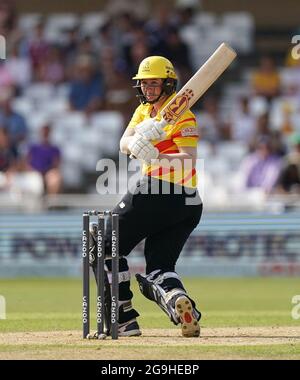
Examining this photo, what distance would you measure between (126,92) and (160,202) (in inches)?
427

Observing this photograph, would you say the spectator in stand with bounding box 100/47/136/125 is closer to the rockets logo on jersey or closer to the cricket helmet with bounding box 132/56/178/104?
the cricket helmet with bounding box 132/56/178/104

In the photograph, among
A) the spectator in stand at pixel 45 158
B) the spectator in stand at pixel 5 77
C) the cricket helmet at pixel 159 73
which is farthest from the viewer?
the spectator in stand at pixel 5 77

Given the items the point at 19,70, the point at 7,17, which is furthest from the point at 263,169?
the point at 7,17

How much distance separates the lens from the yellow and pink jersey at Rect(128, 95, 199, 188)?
8711 millimetres

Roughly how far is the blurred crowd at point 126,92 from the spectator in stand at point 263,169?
13 millimetres

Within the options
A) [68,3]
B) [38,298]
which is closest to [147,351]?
[38,298]

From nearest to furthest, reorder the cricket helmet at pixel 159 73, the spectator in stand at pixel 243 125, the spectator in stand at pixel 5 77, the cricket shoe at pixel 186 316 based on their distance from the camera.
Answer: the cricket shoe at pixel 186 316 → the cricket helmet at pixel 159 73 → the spectator in stand at pixel 243 125 → the spectator in stand at pixel 5 77

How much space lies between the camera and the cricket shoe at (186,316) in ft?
27.7

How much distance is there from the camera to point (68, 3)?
22.9m

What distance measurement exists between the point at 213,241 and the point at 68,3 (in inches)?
320

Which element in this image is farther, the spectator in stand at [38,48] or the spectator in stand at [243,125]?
the spectator in stand at [38,48]

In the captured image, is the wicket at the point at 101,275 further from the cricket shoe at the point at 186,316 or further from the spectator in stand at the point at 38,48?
the spectator in stand at the point at 38,48

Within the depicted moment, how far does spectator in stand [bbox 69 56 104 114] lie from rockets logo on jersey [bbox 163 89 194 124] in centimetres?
1063

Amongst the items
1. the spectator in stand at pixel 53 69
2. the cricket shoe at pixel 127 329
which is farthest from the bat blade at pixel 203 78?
the spectator in stand at pixel 53 69
